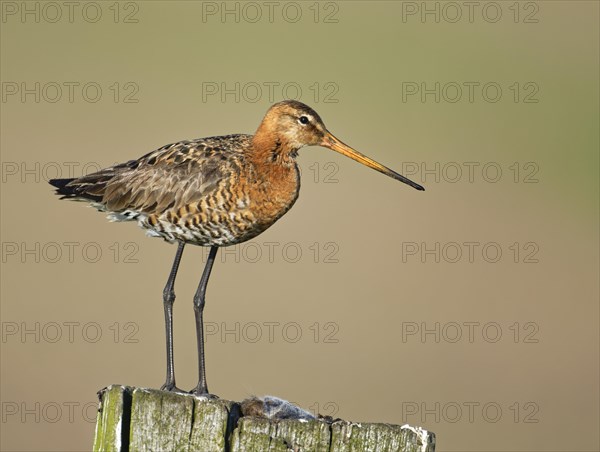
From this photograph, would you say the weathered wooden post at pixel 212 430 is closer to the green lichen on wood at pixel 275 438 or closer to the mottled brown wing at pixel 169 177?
the green lichen on wood at pixel 275 438

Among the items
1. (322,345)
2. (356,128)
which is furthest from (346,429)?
(356,128)

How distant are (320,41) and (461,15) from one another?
20.1 feet

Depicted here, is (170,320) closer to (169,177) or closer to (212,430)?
(169,177)

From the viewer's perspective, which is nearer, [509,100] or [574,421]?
[574,421]

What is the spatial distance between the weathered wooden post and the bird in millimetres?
4154

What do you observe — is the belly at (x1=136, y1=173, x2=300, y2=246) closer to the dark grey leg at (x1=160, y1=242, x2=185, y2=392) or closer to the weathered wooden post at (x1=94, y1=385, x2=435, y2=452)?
the dark grey leg at (x1=160, y1=242, x2=185, y2=392)

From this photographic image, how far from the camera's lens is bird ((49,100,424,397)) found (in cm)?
1010

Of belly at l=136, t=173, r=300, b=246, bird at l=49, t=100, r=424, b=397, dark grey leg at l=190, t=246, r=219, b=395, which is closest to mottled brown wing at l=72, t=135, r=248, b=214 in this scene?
bird at l=49, t=100, r=424, b=397

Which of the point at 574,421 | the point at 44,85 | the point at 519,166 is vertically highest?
the point at 44,85

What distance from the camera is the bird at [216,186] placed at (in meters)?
10.1

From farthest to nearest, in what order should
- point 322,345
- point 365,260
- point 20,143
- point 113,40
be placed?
1. point 113,40
2. point 20,143
3. point 365,260
4. point 322,345

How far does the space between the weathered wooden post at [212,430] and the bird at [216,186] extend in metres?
4.15

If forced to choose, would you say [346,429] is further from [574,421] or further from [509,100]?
[509,100]

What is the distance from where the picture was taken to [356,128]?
89.5 ft
